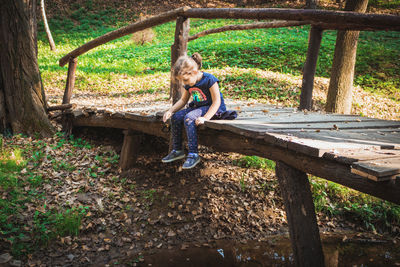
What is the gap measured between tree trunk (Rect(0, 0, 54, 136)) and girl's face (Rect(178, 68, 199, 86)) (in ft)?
12.7

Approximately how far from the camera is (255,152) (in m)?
3.60

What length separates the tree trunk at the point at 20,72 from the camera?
5.97 m

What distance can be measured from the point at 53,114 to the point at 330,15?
587 centimetres

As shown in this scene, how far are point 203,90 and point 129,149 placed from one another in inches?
97.3

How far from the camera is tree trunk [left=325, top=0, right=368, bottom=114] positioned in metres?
7.31

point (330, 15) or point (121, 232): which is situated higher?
point (330, 15)

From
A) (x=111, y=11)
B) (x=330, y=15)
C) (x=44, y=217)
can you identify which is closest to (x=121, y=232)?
(x=44, y=217)

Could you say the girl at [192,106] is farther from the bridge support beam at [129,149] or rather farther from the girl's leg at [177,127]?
the bridge support beam at [129,149]

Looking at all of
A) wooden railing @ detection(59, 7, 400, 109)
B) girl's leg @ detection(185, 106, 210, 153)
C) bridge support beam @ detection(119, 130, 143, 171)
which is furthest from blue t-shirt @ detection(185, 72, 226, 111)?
bridge support beam @ detection(119, 130, 143, 171)

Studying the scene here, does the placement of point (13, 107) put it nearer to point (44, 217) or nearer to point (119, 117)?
point (119, 117)

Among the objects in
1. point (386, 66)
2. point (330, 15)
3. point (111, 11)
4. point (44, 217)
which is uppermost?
point (111, 11)

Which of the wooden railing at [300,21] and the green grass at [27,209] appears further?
the green grass at [27,209]

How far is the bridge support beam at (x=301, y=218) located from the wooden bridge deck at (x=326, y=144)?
0.23 metres

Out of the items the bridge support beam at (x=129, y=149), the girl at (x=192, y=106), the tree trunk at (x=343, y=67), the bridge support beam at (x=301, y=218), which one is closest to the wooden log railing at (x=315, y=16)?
the girl at (x=192, y=106)
